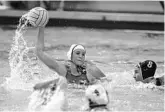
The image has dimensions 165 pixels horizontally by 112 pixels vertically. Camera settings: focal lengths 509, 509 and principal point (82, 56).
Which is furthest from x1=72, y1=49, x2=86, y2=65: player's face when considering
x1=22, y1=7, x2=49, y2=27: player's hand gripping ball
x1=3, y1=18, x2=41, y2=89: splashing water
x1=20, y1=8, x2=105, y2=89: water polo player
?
x1=3, y1=18, x2=41, y2=89: splashing water

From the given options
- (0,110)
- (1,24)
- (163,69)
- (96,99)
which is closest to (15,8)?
(1,24)

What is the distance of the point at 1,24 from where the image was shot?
1277 centimetres

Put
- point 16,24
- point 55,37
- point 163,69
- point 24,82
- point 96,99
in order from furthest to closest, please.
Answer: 1. point 16,24
2. point 55,37
3. point 163,69
4. point 24,82
5. point 96,99

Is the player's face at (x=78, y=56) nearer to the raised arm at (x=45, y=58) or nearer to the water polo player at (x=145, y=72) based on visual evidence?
the raised arm at (x=45, y=58)

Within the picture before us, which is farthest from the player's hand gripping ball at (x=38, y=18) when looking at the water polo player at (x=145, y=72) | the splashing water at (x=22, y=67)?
the water polo player at (x=145, y=72)

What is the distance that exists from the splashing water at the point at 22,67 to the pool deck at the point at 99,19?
304 centimetres

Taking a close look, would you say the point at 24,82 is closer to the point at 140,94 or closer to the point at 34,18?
the point at 34,18

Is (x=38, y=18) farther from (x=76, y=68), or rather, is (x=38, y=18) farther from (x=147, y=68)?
(x=147, y=68)

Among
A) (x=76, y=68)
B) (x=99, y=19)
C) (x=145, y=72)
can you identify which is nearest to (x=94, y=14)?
(x=99, y=19)

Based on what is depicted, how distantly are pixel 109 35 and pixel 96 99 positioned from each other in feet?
25.5

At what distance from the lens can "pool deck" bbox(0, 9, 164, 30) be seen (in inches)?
489

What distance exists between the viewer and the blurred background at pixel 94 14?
491 inches

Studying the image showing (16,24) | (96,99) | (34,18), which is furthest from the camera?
(16,24)

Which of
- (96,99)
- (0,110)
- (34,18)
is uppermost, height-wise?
(34,18)
